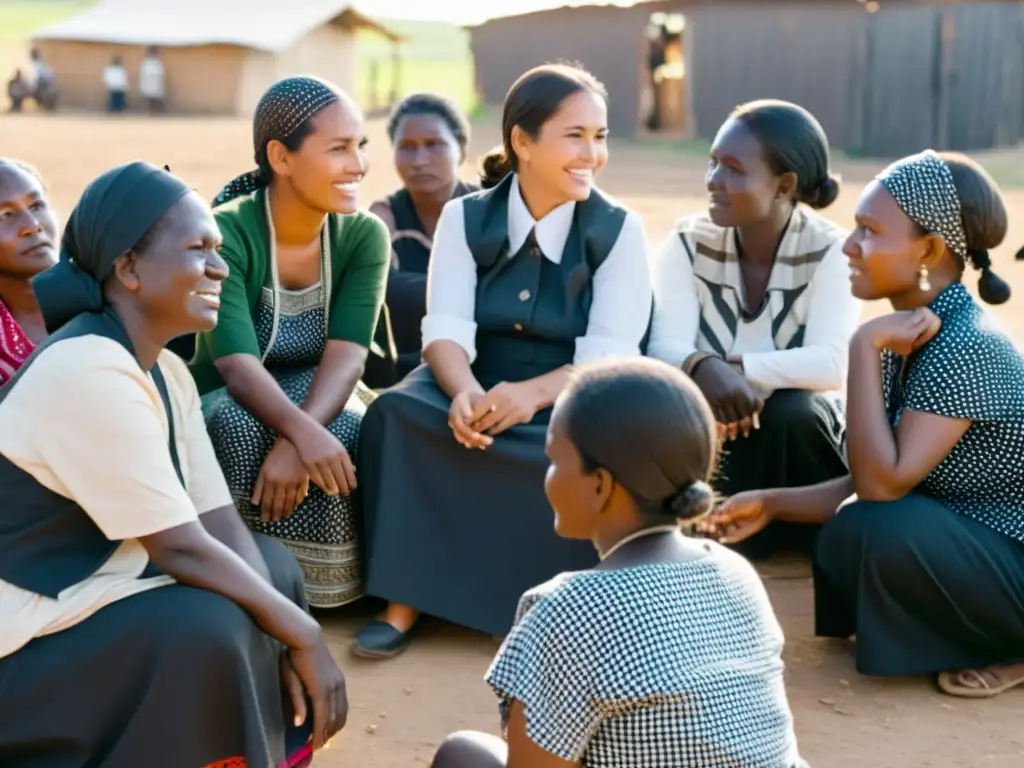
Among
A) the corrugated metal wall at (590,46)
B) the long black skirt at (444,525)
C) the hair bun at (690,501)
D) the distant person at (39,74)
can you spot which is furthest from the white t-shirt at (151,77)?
the hair bun at (690,501)

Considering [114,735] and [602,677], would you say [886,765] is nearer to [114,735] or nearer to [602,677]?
[602,677]

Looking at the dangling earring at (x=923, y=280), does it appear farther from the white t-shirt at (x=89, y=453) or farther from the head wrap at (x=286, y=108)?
the white t-shirt at (x=89, y=453)

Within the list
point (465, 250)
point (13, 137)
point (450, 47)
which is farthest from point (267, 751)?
point (450, 47)

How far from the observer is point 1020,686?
163 inches

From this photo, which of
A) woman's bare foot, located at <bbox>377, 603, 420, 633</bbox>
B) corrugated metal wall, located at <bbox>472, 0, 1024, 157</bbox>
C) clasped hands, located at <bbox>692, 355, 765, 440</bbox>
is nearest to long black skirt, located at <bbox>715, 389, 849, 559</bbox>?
clasped hands, located at <bbox>692, 355, 765, 440</bbox>

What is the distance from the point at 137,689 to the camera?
121 inches

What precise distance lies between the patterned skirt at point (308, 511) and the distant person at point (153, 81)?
91.8ft

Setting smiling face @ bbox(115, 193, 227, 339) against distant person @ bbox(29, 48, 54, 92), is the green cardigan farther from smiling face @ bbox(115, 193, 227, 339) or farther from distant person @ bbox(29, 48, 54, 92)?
distant person @ bbox(29, 48, 54, 92)

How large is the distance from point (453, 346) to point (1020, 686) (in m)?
1.96

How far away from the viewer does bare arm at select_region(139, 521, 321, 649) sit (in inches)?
122

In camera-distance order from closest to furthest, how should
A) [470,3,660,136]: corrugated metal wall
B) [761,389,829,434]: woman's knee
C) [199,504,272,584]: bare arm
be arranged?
1. [199,504,272,584]: bare arm
2. [761,389,829,434]: woman's knee
3. [470,3,660,136]: corrugated metal wall

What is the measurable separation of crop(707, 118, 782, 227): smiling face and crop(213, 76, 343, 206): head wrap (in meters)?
1.30

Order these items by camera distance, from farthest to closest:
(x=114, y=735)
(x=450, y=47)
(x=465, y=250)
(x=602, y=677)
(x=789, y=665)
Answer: (x=450, y=47) → (x=465, y=250) → (x=789, y=665) → (x=114, y=735) → (x=602, y=677)

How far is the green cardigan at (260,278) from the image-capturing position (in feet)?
14.4
